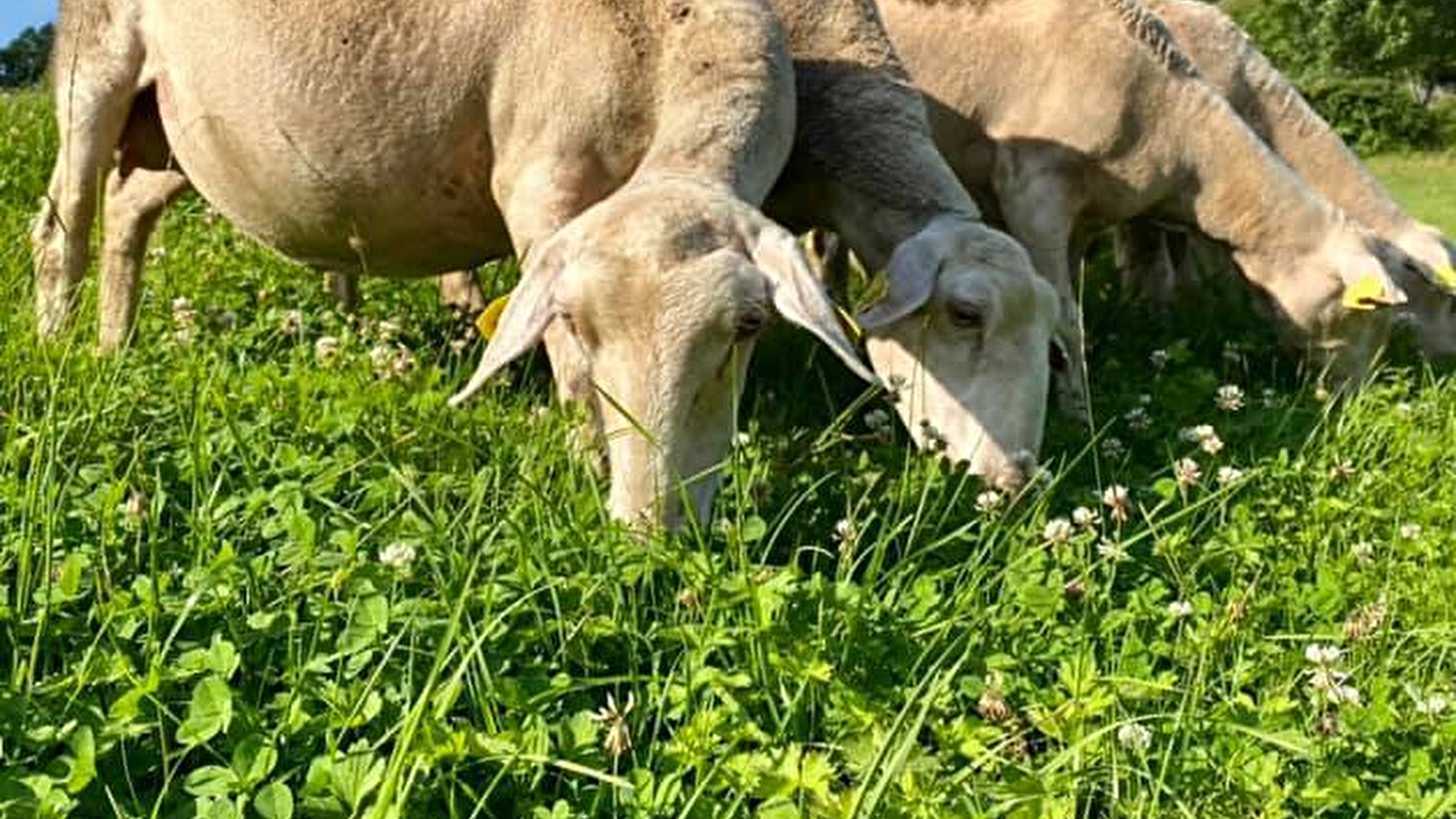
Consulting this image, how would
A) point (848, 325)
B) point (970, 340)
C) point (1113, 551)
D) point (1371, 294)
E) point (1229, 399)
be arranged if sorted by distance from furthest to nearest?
point (1371, 294)
point (1229, 399)
point (970, 340)
point (848, 325)
point (1113, 551)

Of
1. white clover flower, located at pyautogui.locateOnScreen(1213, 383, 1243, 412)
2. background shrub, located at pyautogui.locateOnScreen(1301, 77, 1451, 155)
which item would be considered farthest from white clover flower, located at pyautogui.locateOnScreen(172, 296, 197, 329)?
background shrub, located at pyautogui.locateOnScreen(1301, 77, 1451, 155)

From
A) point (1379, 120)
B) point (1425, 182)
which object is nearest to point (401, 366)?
point (1425, 182)

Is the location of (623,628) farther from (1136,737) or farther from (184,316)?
(184,316)

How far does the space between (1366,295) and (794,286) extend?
3.81 meters

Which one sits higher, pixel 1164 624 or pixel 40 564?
pixel 40 564

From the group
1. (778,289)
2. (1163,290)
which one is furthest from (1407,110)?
(778,289)

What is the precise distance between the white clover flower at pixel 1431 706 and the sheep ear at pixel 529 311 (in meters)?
2.00

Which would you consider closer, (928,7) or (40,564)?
(40,564)

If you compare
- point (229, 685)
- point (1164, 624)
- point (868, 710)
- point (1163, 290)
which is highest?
point (229, 685)

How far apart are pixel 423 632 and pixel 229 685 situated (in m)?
0.32

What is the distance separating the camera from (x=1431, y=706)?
2.84 metres

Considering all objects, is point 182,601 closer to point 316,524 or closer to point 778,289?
point 316,524

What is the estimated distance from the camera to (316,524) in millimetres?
3104

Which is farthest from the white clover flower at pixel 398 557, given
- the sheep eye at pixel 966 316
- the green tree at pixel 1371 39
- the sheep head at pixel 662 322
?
the green tree at pixel 1371 39
